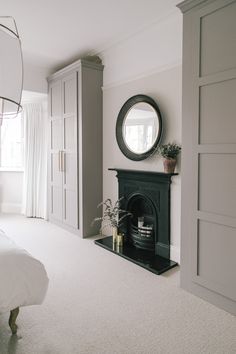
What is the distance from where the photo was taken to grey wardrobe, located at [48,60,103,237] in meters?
3.93

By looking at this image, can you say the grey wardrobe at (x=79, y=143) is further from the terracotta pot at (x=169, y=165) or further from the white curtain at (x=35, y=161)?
the terracotta pot at (x=169, y=165)

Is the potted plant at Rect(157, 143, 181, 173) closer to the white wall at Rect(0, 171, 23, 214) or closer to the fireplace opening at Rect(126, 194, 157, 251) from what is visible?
the fireplace opening at Rect(126, 194, 157, 251)

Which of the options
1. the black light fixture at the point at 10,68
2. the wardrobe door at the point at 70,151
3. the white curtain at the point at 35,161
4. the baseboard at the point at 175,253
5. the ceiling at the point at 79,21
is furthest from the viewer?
the white curtain at the point at 35,161

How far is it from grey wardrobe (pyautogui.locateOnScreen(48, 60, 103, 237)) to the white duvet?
219 centimetres

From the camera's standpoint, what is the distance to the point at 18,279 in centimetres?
169

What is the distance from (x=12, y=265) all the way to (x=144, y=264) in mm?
1655

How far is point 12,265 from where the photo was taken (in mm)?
1691

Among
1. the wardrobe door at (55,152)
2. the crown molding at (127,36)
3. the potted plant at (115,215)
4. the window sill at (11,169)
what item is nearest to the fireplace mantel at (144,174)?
the potted plant at (115,215)

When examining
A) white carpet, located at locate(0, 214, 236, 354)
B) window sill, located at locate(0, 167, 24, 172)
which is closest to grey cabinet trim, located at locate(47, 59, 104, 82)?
window sill, located at locate(0, 167, 24, 172)

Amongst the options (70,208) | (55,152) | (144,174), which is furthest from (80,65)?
(70,208)

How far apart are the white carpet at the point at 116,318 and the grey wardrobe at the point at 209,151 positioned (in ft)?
0.85

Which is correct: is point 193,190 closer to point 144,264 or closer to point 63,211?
point 144,264

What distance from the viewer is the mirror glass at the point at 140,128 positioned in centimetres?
326

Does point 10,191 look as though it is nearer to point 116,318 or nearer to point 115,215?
point 115,215
